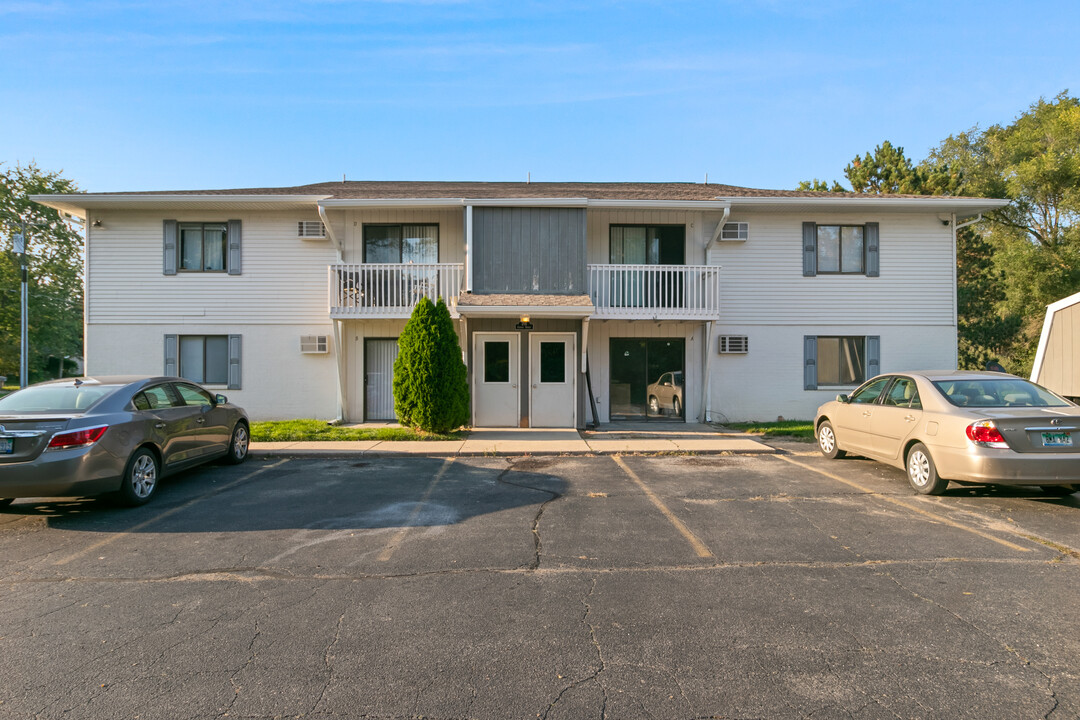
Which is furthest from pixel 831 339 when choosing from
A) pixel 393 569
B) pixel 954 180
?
pixel 954 180

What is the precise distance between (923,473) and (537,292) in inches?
340

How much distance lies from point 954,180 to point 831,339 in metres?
17.5

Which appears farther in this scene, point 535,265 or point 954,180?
point 954,180

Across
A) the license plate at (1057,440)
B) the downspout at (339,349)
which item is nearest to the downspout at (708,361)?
the license plate at (1057,440)

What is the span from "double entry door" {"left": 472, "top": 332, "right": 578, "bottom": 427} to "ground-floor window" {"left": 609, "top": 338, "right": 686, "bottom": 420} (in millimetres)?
1847

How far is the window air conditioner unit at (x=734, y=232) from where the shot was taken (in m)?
14.6

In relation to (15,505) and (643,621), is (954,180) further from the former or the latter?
(15,505)

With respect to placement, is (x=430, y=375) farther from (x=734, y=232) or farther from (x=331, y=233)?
(x=734, y=232)

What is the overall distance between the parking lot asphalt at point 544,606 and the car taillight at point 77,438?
825 millimetres

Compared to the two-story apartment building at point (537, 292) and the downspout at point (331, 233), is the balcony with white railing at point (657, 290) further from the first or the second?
the downspout at point (331, 233)

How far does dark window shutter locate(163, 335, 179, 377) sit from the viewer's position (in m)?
14.5

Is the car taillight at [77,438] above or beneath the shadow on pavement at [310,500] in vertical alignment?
above

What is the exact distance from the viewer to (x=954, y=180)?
86.2 feet

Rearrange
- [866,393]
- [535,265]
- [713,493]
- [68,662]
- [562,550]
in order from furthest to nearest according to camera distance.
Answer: [535,265], [866,393], [713,493], [562,550], [68,662]
